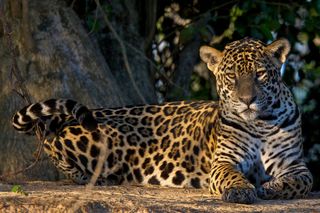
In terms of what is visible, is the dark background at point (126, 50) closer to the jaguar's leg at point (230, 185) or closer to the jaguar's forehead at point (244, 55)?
the jaguar's forehead at point (244, 55)

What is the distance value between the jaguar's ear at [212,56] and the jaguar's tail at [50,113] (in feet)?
4.15

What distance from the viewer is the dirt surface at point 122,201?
823cm

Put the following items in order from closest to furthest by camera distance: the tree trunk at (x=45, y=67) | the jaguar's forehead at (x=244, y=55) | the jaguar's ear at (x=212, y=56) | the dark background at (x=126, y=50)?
the jaguar's forehead at (x=244, y=55) < the jaguar's ear at (x=212, y=56) < the tree trunk at (x=45, y=67) < the dark background at (x=126, y=50)

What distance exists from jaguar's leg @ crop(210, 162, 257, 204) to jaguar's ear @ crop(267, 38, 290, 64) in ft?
3.74

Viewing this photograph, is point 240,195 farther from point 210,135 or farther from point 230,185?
point 210,135

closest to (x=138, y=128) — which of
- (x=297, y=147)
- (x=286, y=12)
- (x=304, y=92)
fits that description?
(x=297, y=147)

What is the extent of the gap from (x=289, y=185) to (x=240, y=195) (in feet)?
2.98

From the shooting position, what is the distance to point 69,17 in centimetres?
1259

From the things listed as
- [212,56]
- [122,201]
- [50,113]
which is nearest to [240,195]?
[122,201]

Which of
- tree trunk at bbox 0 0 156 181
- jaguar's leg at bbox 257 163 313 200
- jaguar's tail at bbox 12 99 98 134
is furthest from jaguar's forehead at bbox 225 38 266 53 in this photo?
tree trunk at bbox 0 0 156 181

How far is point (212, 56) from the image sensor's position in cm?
1102

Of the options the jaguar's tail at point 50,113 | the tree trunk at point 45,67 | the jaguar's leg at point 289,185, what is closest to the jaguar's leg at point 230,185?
the jaguar's leg at point 289,185

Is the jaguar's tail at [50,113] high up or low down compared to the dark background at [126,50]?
down

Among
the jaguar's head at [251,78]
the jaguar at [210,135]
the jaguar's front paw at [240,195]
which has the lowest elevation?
the jaguar's front paw at [240,195]
